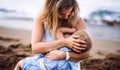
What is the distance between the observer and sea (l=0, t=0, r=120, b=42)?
1.98 m

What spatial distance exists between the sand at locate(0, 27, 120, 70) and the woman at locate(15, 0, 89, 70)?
0.87 ft

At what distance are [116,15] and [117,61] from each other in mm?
320

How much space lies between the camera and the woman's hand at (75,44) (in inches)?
64.6

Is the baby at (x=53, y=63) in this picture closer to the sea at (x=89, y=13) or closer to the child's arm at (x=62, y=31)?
the child's arm at (x=62, y=31)

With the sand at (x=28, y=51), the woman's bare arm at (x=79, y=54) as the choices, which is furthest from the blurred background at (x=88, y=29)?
the woman's bare arm at (x=79, y=54)

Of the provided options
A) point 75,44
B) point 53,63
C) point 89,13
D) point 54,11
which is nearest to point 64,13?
point 54,11

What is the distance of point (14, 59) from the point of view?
1.93m

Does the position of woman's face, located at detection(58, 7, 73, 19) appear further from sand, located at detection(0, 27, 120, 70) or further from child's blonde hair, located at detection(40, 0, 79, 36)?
sand, located at detection(0, 27, 120, 70)

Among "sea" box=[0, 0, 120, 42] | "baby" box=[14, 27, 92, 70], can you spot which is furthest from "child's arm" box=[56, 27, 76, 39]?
"sea" box=[0, 0, 120, 42]

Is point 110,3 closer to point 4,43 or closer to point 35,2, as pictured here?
point 35,2

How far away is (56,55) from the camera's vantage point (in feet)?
5.52

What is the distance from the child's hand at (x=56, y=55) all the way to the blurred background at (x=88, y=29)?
30 centimetres

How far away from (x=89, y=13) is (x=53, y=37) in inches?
17.6

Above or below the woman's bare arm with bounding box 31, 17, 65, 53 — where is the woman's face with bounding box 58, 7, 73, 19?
above
